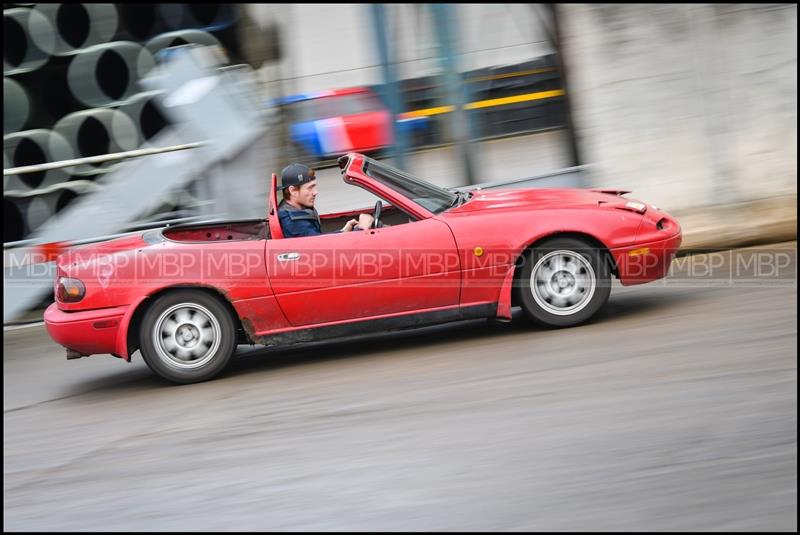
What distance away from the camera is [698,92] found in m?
9.16

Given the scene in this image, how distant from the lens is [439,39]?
10484mm

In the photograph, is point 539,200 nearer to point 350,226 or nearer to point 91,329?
point 350,226

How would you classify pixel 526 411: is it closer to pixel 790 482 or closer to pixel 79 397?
pixel 790 482

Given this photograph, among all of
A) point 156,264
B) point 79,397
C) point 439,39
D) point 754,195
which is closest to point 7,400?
point 79,397

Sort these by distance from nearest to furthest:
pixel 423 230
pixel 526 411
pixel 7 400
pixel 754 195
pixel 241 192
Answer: pixel 526 411 → pixel 423 230 → pixel 7 400 → pixel 754 195 → pixel 241 192

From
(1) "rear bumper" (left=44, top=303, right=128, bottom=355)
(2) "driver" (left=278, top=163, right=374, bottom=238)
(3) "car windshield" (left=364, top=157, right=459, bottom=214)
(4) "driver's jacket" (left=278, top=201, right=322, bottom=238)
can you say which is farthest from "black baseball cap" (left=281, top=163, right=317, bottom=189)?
(1) "rear bumper" (left=44, top=303, right=128, bottom=355)

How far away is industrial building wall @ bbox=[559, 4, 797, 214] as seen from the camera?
9078 millimetres

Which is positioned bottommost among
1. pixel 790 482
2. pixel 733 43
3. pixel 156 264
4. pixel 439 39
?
pixel 790 482

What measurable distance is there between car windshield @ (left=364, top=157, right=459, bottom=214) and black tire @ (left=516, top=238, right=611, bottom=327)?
0.77 meters

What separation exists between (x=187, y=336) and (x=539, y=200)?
2680 millimetres

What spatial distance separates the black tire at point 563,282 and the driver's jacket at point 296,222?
5.01 ft

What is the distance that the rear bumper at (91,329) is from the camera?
6.30m

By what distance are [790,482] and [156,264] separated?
4328mm

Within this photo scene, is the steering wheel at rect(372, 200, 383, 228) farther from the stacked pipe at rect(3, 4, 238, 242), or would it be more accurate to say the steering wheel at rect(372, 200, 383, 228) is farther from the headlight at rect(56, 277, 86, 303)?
the stacked pipe at rect(3, 4, 238, 242)
